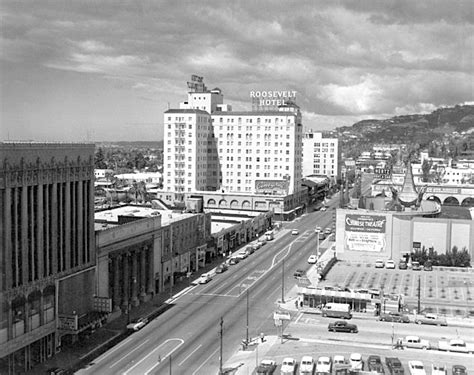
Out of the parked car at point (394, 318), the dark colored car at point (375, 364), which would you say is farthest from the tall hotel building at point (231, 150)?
the dark colored car at point (375, 364)

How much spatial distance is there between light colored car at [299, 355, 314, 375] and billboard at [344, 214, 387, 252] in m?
26.0

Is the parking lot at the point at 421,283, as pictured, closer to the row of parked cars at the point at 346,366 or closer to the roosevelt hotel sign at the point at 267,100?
the row of parked cars at the point at 346,366

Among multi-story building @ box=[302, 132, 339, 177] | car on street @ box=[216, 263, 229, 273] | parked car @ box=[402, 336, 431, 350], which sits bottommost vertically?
parked car @ box=[402, 336, 431, 350]

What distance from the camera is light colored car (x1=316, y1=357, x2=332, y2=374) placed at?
26.1 meters

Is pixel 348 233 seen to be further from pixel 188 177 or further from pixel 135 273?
pixel 188 177

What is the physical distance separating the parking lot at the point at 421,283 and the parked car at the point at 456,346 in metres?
6.44

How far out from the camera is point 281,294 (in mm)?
40375

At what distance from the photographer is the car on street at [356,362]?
86.7ft

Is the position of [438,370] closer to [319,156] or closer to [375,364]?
[375,364]

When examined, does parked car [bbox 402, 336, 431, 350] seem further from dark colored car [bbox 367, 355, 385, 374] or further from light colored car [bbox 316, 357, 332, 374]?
light colored car [bbox 316, 357, 332, 374]

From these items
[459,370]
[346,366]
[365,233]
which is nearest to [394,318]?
[459,370]

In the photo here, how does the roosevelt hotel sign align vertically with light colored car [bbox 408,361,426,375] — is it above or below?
above

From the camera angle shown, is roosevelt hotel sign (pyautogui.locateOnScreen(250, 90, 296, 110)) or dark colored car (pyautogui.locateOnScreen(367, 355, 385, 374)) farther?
roosevelt hotel sign (pyautogui.locateOnScreen(250, 90, 296, 110))

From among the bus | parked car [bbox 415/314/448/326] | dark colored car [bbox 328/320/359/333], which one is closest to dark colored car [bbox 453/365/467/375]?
dark colored car [bbox 328/320/359/333]
